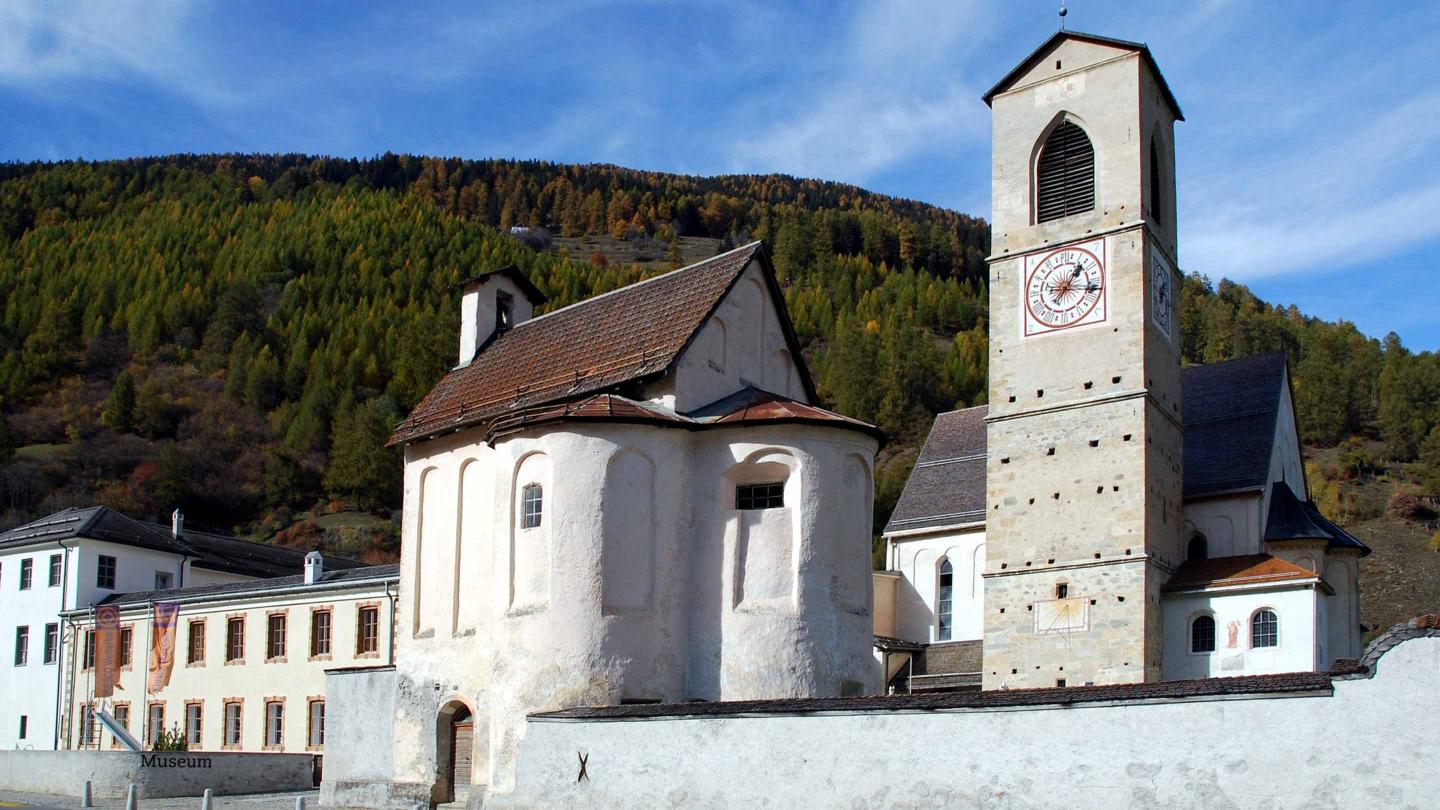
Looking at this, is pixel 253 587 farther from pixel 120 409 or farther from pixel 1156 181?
pixel 120 409

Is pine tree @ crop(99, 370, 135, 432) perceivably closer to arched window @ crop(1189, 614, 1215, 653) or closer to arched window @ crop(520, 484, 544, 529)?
arched window @ crop(520, 484, 544, 529)

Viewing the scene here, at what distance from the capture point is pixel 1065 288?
1491 inches

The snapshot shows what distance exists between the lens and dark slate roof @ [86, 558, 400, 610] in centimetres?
4606

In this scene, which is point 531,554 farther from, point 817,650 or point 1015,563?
point 1015,563

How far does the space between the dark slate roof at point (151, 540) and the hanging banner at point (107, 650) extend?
3553mm

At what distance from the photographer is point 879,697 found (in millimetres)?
Answer: 19984

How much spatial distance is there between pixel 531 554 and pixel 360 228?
131 m

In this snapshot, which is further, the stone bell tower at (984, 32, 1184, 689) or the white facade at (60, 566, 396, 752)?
the white facade at (60, 566, 396, 752)

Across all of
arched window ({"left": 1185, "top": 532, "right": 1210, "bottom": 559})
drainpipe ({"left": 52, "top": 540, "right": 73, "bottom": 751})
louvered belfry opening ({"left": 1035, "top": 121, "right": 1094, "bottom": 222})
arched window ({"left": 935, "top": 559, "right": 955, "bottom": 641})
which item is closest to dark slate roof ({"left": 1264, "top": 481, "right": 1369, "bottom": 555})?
arched window ({"left": 1185, "top": 532, "right": 1210, "bottom": 559})

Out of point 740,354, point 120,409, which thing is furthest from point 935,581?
point 120,409

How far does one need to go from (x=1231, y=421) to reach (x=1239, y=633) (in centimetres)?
760

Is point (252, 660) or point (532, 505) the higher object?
point (532, 505)

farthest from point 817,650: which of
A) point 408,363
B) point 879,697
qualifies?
point 408,363

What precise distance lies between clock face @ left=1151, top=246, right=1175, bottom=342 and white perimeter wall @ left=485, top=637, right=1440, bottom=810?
1979 centimetres
